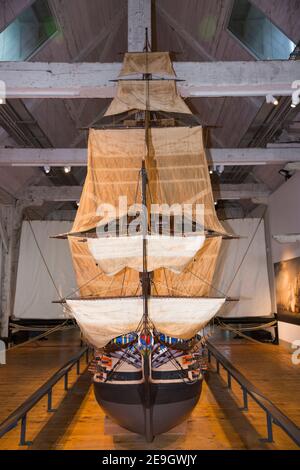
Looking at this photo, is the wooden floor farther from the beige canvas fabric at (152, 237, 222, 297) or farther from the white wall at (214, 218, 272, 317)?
the white wall at (214, 218, 272, 317)

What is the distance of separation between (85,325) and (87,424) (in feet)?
3.78

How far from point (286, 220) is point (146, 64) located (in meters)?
5.68

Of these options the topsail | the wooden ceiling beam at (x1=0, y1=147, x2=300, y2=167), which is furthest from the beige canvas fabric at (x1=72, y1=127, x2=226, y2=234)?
the wooden ceiling beam at (x1=0, y1=147, x2=300, y2=167)

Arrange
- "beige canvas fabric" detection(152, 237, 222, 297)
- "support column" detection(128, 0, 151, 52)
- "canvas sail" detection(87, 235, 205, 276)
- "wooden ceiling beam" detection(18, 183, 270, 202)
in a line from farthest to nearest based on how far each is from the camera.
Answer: "wooden ceiling beam" detection(18, 183, 270, 202), "beige canvas fabric" detection(152, 237, 222, 297), "support column" detection(128, 0, 151, 52), "canvas sail" detection(87, 235, 205, 276)

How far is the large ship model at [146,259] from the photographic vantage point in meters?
3.71

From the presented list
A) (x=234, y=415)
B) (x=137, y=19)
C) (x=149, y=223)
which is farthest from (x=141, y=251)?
(x=137, y=19)

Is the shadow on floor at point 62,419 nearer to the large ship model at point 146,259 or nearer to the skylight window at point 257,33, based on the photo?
the large ship model at point 146,259

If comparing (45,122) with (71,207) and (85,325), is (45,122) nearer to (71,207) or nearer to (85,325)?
(85,325)

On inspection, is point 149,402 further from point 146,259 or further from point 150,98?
point 150,98

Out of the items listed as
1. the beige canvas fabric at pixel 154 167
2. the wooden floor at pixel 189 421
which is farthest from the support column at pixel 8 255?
the beige canvas fabric at pixel 154 167

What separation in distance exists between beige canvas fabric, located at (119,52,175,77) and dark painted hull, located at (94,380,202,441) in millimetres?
3891

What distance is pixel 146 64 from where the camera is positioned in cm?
500

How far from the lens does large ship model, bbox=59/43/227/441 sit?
371 cm

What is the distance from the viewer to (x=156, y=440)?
12.1 ft
